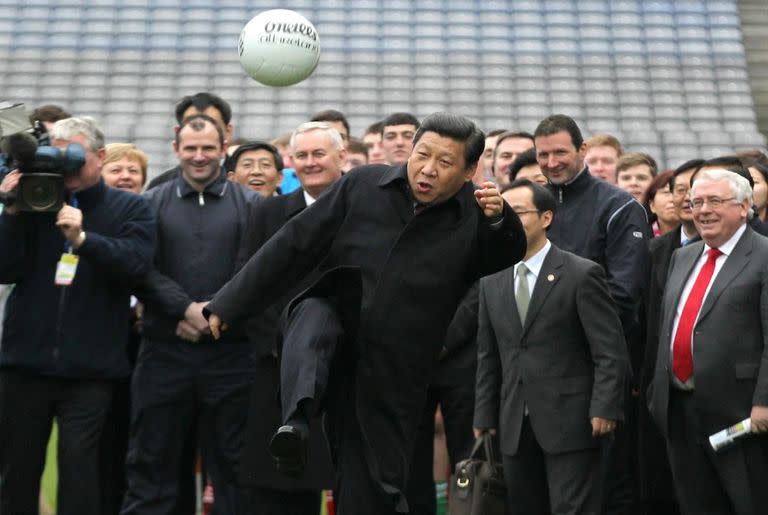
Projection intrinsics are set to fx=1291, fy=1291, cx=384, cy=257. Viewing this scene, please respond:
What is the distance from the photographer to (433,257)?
450cm

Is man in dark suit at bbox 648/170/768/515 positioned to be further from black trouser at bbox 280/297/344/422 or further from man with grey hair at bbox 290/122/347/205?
black trouser at bbox 280/297/344/422

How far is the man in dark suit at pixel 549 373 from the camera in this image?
5801 millimetres

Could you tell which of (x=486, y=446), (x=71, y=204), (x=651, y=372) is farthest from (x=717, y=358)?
(x=71, y=204)

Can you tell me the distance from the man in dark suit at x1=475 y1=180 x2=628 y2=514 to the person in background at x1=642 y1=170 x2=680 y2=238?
119 cm

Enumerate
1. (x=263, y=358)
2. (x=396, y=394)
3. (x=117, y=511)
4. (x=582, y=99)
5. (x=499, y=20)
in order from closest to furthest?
(x=396, y=394) < (x=263, y=358) < (x=117, y=511) < (x=582, y=99) < (x=499, y=20)

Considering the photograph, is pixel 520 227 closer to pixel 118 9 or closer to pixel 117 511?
pixel 117 511

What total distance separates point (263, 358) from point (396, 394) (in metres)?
1.42

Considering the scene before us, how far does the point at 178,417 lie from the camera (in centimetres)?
617

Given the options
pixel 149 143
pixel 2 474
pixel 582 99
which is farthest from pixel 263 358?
pixel 582 99

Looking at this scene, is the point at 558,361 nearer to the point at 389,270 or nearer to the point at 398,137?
the point at 389,270

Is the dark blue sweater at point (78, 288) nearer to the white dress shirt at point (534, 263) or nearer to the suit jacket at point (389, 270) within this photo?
the suit jacket at point (389, 270)

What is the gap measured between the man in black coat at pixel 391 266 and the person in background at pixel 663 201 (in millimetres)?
2769

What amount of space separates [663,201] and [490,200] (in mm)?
2958

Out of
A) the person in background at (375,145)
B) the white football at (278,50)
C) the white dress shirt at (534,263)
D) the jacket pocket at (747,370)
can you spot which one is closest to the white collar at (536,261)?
the white dress shirt at (534,263)
